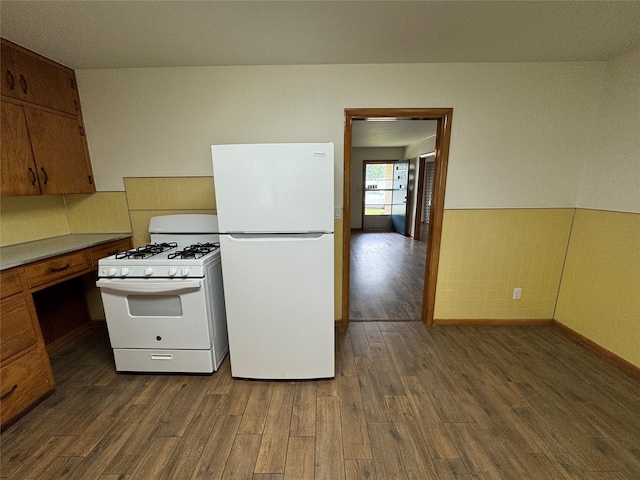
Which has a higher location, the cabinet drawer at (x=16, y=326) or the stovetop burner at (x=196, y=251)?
the stovetop burner at (x=196, y=251)

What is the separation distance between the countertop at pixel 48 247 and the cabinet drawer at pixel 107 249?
0.04m

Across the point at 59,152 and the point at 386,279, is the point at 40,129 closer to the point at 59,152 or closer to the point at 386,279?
the point at 59,152

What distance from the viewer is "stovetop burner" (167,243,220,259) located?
1876mm

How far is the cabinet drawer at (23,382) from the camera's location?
1489mm

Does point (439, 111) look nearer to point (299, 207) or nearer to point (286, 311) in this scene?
point (299, 207)

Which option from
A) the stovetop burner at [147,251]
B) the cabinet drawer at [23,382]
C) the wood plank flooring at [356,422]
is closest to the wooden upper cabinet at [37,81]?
the stovetop burner at [147,251]

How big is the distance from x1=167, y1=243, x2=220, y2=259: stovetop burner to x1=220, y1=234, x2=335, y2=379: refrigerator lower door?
0.36 metres

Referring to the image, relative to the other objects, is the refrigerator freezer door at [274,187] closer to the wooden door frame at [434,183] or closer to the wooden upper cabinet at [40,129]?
the wooden door frame at [434,183]

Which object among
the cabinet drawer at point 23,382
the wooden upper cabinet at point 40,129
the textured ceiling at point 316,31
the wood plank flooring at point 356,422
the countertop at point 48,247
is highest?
the textured ceiling at point 316,31

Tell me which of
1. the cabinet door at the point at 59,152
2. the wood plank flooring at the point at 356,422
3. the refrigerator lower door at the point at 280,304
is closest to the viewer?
the wood plank flooring at the point at 356,422

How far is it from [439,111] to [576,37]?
879 mm

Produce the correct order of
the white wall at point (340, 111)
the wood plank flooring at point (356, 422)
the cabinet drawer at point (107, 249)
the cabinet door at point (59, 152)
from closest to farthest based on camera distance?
the wood plank flooring at point (356, 422)
the cabinet door at point (59, 152)
the cabinet drawer at point (107, 249)
the white wall at point (340, 111)

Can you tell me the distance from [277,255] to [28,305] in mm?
1523

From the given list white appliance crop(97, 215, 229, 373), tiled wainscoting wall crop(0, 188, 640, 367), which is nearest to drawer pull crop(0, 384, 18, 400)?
white appliance crop(97, 215, 229, 373)
